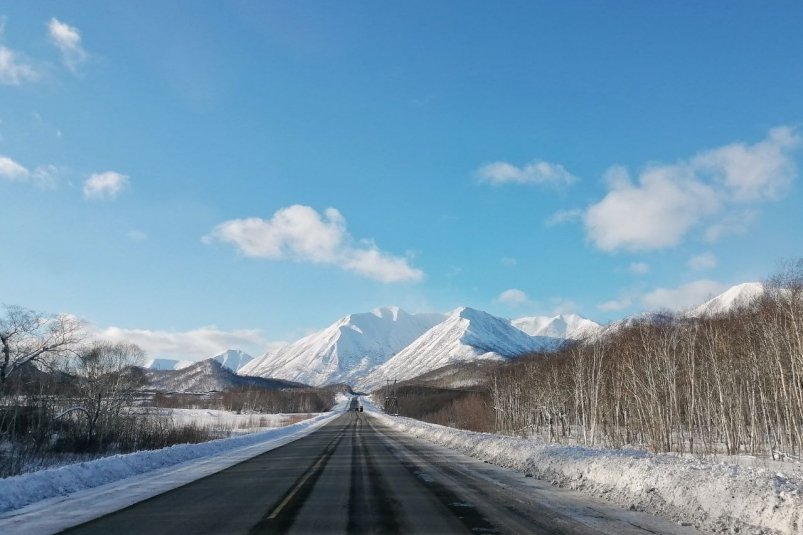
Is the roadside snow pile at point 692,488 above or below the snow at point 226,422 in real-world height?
above

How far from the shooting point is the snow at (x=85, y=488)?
9547mm

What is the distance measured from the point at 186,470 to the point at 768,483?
1759cm

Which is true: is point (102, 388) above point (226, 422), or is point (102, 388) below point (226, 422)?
above

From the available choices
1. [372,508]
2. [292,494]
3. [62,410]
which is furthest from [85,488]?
[62,410]

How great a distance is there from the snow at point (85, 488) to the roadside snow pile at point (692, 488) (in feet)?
36.1

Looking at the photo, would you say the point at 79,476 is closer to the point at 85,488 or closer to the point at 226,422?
the point at 85,488

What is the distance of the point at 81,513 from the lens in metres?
10.1

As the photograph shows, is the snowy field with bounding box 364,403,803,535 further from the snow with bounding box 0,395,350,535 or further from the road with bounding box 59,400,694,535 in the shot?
the snow with bounding box 0,395,350,535

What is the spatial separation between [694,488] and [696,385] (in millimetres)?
47735

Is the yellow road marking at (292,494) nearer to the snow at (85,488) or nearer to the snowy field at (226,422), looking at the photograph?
the snow at (85,488)

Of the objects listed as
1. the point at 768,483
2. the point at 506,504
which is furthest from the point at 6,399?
the point at 768,483

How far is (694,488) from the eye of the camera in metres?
10.0

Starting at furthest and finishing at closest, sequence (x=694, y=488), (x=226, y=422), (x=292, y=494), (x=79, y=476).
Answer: (x=226, y=422) → (x=79, y=476) → (x=292, y=494) → (x=694, y=488)

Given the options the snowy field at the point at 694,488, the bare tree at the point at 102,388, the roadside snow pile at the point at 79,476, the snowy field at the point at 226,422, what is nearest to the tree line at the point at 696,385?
the snowy field at the point at 694,488
